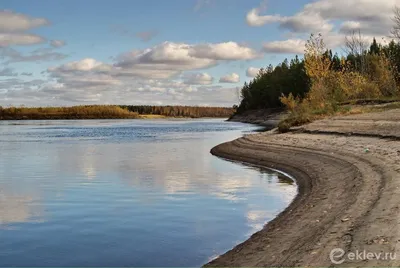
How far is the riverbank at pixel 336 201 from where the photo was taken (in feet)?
31.6

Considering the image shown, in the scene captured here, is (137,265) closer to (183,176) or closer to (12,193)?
(12,193)

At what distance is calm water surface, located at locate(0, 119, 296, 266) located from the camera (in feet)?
38.0

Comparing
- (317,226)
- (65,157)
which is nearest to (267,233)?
(317,226)

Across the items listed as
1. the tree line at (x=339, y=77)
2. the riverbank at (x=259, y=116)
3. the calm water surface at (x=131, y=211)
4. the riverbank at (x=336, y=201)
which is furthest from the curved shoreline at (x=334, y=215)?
the riverbank at (x=259, y=116)

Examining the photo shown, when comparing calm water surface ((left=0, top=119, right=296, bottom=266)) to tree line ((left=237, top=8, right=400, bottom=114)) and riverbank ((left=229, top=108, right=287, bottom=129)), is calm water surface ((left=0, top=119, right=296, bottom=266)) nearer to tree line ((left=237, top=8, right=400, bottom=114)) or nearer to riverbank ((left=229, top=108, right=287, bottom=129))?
tree line ((left=237, top=8, right=400, bottom=114))

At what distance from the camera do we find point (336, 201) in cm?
1470

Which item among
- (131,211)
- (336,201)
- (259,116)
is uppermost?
(259,116)

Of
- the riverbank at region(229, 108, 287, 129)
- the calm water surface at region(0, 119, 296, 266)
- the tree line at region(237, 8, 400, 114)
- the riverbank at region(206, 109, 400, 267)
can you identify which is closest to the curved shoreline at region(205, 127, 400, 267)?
the riverbank at region(206, 109, 400, 267)

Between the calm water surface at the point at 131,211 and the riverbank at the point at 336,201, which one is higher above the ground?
the riverbank at the point at 336,201

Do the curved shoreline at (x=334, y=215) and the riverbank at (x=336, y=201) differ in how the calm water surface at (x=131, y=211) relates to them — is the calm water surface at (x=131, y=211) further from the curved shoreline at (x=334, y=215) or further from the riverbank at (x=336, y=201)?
the riverbank at (x=336, y=201)

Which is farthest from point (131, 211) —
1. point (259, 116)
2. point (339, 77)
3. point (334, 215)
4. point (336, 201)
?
point (259, 116)

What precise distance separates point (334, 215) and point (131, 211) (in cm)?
694

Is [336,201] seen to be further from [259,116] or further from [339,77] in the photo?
[259,116]

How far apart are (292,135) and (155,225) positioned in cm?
2402
